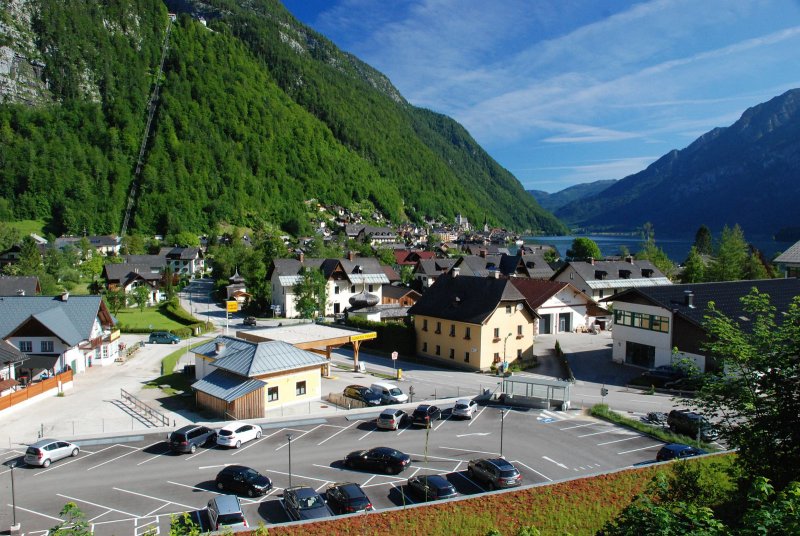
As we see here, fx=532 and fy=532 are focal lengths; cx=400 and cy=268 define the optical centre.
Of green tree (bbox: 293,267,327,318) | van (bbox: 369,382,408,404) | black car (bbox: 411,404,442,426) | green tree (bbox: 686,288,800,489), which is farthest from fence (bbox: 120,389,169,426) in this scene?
green tree (bbox: 293,267,327,318)

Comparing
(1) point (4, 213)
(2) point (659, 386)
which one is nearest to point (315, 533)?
(2) point (659, 386)

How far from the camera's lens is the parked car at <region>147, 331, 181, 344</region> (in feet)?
193

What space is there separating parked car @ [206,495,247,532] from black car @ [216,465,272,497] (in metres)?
2.59

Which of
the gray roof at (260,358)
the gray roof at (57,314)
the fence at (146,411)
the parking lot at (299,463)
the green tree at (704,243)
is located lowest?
the fence at (146,411)

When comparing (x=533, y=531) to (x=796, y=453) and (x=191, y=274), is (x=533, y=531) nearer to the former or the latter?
(x=796, y=453)

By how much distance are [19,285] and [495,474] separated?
66434 mm

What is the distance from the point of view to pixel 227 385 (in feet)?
113

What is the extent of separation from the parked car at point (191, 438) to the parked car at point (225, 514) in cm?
854

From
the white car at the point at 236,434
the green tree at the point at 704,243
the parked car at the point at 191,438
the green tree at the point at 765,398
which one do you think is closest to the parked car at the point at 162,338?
the parked car at the point at 191,438

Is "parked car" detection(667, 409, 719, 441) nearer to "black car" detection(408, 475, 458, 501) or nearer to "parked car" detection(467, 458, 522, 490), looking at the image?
"parked car" detection(467, 458, 522, 490)

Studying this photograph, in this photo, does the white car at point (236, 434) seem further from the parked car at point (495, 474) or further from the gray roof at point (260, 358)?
the parked car at point (495, 474)

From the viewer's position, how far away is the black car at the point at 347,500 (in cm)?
1900

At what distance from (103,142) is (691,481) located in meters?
216

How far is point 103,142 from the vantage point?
Answer: 19175 cm
